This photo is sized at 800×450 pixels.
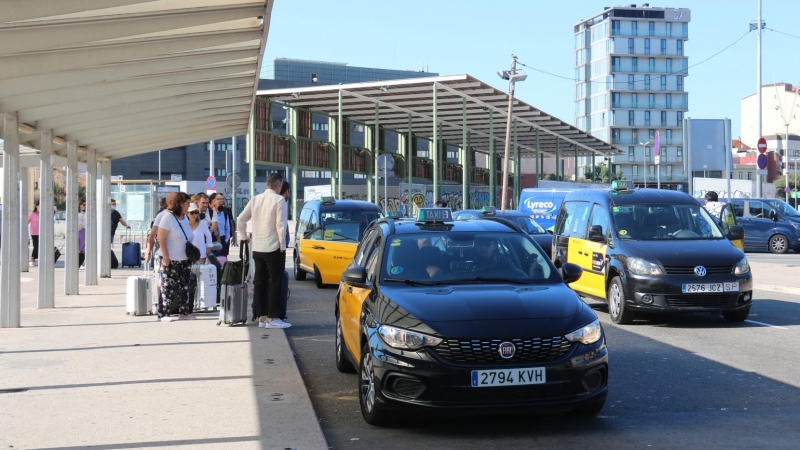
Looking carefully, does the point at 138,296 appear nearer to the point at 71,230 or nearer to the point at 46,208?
the point at 46,208

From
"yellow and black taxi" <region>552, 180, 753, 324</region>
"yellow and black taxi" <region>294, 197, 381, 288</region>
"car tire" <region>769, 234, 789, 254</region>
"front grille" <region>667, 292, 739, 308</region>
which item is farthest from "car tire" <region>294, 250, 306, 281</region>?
"car tire" <region>769, 234, 789, 254</region>

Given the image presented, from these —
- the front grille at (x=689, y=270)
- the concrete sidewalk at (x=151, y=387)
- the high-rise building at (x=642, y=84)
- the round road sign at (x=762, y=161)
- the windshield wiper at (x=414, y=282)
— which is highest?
the high-rise building at (x=642, y=84)

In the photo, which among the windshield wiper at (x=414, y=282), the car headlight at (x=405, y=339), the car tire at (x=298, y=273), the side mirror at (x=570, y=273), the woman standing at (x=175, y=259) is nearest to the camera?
the car headlight at (x=405, y=339)

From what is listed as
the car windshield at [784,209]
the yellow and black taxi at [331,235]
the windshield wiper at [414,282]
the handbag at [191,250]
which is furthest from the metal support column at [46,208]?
the car windshield at [784,209]

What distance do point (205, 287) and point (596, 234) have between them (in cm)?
580

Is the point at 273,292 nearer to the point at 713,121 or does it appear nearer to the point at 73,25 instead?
the point at 73,25

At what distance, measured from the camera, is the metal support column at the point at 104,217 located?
21.4 metres

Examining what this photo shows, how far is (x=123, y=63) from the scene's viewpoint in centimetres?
1159

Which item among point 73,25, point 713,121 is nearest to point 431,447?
point 73,25

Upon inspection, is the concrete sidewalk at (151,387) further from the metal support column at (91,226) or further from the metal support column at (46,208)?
the metal support column at (91,226)

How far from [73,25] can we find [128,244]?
18.4 meters

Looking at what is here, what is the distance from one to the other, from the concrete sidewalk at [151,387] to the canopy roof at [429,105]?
26960 millimetres

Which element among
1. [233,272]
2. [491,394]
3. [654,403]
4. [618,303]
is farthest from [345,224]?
[491,394]

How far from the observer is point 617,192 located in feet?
48.9
